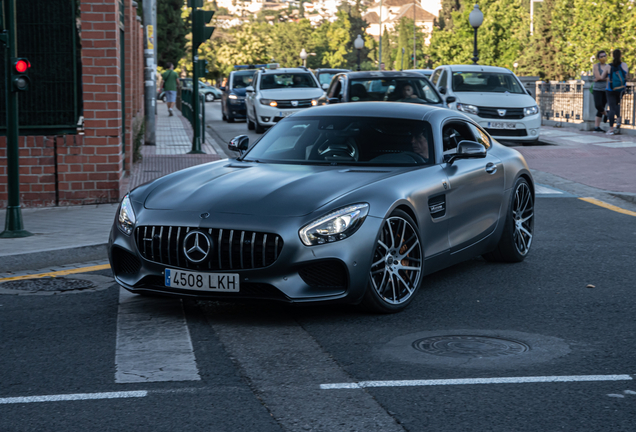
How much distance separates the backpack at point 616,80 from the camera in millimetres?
22109

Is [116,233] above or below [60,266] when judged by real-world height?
above

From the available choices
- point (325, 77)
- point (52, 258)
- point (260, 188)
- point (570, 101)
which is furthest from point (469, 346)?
point (325, 77)

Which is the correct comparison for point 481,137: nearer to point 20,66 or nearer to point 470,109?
point 20,66

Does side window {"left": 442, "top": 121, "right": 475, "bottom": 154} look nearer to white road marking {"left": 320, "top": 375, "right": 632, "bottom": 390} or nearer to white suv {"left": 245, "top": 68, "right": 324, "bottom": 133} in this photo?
white road marking {"left": 320, "top": 375, "right": 632, "bottom": 390}

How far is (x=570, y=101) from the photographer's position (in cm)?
2700

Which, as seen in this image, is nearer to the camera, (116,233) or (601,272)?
(116,233)

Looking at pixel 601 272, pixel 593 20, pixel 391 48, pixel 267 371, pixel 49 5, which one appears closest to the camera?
pixel 267 371

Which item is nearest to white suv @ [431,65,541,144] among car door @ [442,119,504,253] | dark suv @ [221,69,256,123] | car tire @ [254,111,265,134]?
Answer: car tire @ [254,111,265,134]

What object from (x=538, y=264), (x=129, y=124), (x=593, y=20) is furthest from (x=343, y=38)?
(x=538, y=264)

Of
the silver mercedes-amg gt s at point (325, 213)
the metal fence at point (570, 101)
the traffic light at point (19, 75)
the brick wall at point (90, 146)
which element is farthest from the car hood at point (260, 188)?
the metal fence at point (570, 101)

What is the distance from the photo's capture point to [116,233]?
20.5 feet

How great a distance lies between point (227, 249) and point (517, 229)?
3.28 metres

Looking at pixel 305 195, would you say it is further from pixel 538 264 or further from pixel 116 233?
pixel 538 264

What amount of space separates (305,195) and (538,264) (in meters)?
2.93
